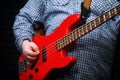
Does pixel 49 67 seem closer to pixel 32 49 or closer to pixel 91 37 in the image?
pixel 32 49

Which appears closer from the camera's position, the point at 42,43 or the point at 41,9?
the point at 42,43

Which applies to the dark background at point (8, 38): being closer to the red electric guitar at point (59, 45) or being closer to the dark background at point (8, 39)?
the dark background at point (8, 39)

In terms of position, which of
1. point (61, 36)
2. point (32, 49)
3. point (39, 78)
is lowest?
point (39, 78)

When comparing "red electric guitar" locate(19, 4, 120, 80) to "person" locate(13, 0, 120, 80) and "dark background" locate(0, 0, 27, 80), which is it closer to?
"person" locate(13, 0, 120, 80)

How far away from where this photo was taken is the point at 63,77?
1727 millimetres

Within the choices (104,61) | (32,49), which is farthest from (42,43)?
(104,61)

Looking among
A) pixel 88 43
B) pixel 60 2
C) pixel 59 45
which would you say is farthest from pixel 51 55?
pixel 60 2

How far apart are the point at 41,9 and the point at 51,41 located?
1.05 feet

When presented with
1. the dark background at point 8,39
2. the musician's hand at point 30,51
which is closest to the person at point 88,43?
the musician's hand at point 30,51

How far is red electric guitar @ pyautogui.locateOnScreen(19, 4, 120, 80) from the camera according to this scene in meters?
1.60

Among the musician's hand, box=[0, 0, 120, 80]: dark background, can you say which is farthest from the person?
box=[0, 0, 120, 80]: dark background

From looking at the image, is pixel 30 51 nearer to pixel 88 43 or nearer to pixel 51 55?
pixel 51 55

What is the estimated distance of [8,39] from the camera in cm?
287

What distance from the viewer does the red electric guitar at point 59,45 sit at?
Answer: 1.60 m
